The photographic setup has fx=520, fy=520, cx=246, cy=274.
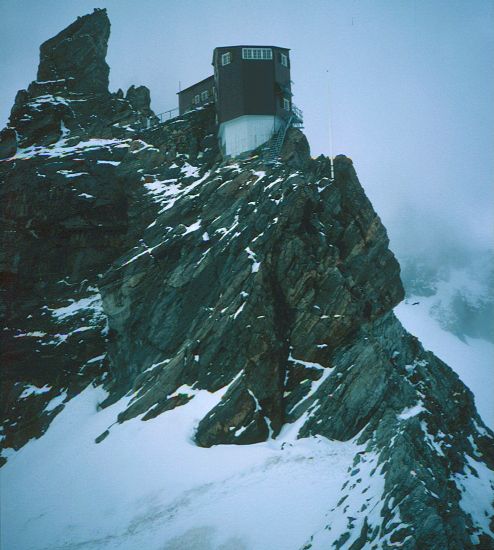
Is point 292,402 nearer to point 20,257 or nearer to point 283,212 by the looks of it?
point 283,212

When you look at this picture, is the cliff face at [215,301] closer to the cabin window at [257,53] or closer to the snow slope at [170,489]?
the snow slope at [170,489]

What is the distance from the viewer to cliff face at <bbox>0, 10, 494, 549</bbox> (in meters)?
26.5

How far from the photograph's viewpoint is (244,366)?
32.3 m

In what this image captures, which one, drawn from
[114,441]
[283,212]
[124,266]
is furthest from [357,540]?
[124,266]

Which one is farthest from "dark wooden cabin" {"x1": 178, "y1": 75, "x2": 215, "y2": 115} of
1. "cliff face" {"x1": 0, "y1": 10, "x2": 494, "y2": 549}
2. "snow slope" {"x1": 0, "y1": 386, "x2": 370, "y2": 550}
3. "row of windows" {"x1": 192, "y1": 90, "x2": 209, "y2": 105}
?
"snow slope" {"x1": 0, "y1": 386, "x2": 370, "y2": 550}

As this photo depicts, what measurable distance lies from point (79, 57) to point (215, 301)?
36.9 meters

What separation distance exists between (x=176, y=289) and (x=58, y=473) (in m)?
15.1

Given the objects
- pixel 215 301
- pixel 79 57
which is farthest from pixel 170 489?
pixel 79 57

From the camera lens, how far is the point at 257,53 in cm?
4781

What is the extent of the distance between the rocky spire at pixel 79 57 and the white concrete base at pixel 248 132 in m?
19.4

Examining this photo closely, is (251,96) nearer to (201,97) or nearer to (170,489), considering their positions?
(201,97)

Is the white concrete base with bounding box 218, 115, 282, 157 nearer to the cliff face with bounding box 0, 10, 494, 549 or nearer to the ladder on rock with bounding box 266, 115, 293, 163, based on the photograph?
the ladder on rock with bounding box 266, 115, 293, 163

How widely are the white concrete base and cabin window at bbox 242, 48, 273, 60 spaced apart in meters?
5.92

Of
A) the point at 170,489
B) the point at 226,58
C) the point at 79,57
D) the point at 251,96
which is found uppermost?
the point at 79,57
